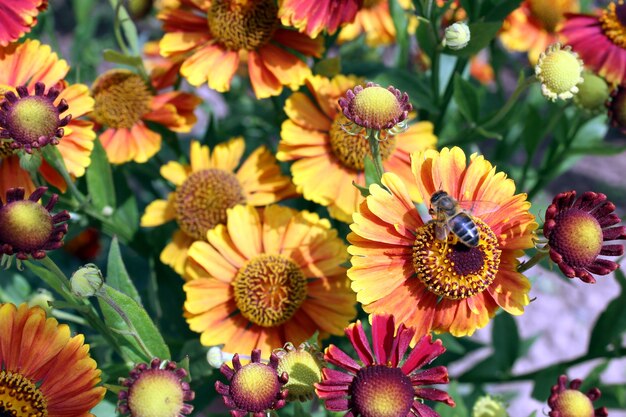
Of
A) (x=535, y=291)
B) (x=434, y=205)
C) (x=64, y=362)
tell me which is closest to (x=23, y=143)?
(x=64, y=362)

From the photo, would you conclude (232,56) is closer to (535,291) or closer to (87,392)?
(87,392)

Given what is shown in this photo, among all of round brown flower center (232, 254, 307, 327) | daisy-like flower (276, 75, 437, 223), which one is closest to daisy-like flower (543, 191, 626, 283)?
daisy-like flower (276, 75, 437, 223)

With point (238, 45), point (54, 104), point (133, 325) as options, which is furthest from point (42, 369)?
point (238, 45)

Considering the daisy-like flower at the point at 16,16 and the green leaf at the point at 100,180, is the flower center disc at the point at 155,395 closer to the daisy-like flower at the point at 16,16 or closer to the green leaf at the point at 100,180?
the green leaf at the point at 100,180

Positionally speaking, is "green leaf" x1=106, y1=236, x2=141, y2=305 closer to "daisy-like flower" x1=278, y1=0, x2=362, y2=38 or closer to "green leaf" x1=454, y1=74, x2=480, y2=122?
"daisy-like flower" x1=278, y1=0, x2=362, y2=38

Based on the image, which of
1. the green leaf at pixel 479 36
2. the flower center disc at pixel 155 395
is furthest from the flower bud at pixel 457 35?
the flower center disc at pixel 155 395
